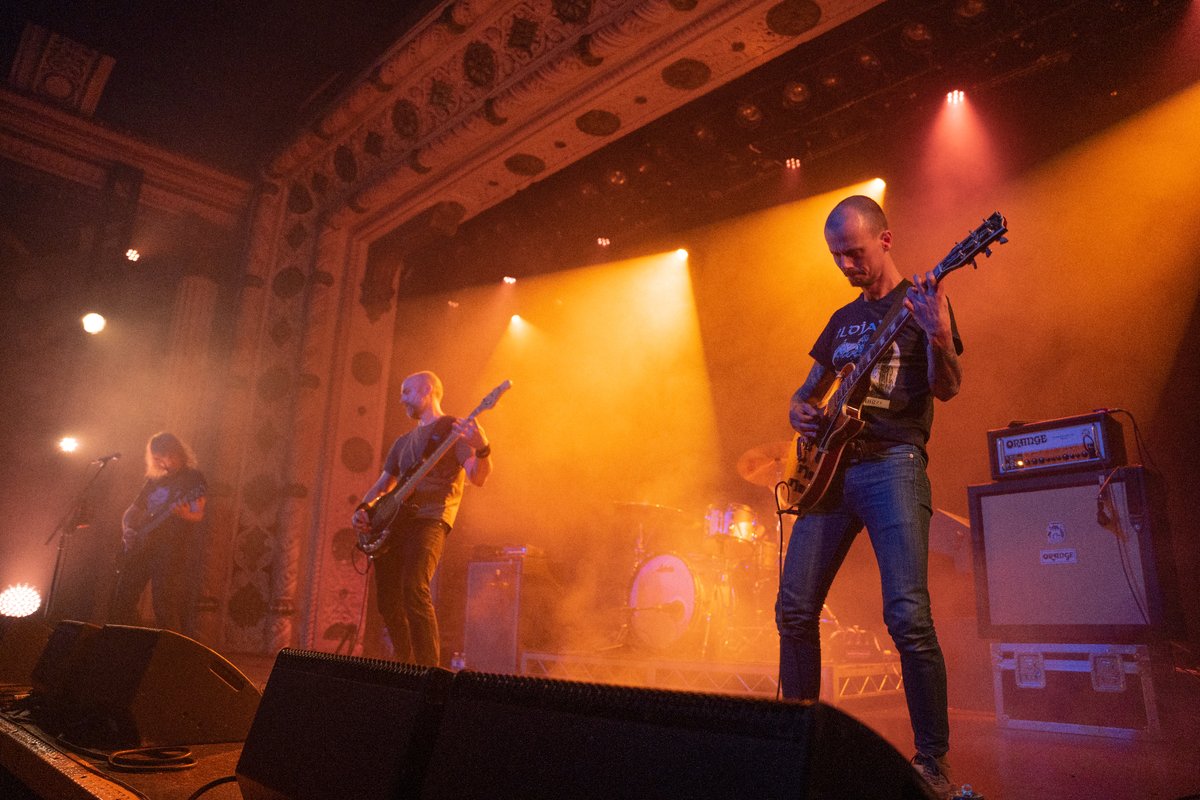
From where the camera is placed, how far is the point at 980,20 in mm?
5473

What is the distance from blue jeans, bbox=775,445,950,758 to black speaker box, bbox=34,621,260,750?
1.95m

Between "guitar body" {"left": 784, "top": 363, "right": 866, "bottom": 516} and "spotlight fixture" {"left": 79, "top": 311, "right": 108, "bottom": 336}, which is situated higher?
"spotlight fixture" {"left": 79, "top": 311, "right": 108, "bottom": 336}

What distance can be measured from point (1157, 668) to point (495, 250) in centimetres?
711

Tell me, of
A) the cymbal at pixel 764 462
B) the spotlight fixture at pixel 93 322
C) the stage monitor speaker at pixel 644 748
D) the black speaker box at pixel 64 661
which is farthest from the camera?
the spotlight fixture at pixel 93 322

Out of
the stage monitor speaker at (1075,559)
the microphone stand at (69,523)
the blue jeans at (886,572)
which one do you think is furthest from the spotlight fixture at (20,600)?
the stage monitor speaker at (1075,559)

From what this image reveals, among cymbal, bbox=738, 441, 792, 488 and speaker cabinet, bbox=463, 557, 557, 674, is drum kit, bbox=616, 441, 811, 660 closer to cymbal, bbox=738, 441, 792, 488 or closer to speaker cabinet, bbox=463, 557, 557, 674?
cymbal, bbox=738, 441, 792, 488

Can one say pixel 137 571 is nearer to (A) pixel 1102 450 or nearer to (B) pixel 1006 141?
(A) pixel 1102 450

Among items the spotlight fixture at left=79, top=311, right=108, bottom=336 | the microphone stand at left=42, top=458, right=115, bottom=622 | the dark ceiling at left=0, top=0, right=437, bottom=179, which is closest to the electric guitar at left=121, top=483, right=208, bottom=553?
the microphone stand at left=42, top=458, right=115, bottom=622

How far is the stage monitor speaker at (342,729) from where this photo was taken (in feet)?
4.26

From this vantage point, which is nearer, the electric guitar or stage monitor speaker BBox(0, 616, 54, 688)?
stage monitor speaker BBox(0, 616, 54, 688)

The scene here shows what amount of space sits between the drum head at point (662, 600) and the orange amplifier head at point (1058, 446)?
246cm

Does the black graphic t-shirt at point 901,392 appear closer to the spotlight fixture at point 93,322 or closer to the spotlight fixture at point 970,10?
the spotlight fixture at point 970,10

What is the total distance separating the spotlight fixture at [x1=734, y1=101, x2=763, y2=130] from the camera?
6.64 meters

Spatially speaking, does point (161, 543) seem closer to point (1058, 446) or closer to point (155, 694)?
point (155, 694)
